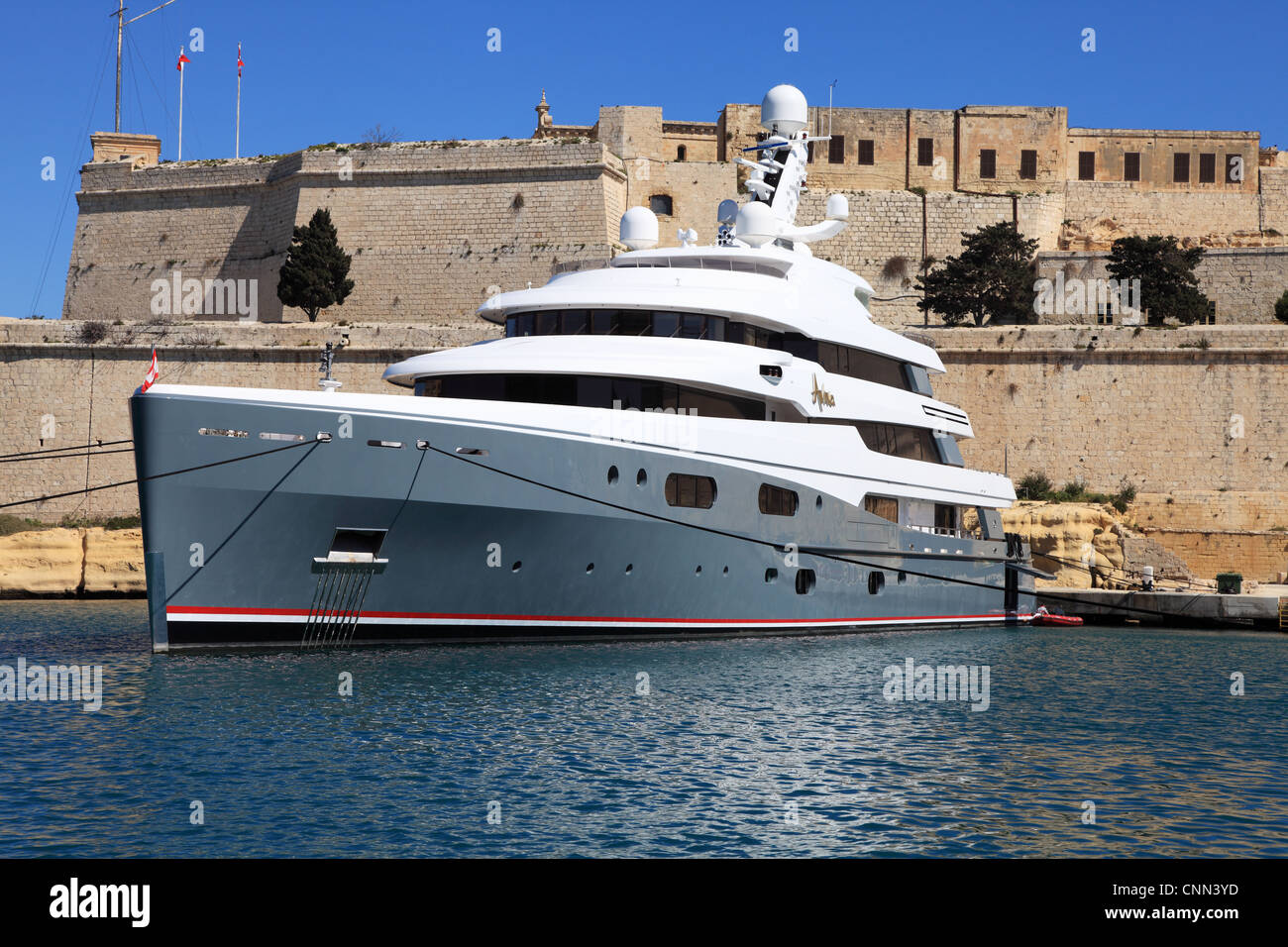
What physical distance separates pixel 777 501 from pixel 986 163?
30.4 m

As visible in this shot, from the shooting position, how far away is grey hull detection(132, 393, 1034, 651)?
1344 centimetres

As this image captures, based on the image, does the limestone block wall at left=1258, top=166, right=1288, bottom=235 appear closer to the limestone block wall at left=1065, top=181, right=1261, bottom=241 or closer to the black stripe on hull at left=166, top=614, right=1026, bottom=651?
the limestone block wall at left=1065, top=181, right=1261, bottom=241

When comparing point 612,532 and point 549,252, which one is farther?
point 549,252

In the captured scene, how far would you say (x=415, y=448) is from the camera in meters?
13.9

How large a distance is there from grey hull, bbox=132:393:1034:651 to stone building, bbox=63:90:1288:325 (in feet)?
65.9

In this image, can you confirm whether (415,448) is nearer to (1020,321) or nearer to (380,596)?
(380,596)

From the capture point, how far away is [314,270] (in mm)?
36281

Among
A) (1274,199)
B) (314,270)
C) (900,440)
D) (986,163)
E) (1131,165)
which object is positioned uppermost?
(1131,165)

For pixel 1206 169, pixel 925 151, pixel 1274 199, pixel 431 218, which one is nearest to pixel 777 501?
pixel 431 218

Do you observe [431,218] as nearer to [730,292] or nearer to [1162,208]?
[730,292]

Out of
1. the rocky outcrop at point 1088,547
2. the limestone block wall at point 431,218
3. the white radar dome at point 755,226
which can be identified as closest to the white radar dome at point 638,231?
the white radar dome at point 755,226

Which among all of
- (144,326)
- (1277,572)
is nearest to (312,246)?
(144,326)

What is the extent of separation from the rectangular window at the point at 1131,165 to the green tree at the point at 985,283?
979cm
